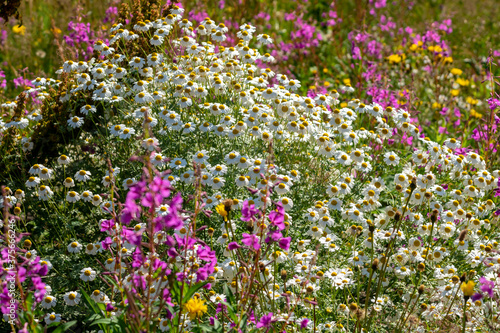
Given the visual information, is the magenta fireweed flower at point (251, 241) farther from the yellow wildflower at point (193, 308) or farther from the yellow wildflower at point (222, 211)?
the yellow wildflower at point (193, 308)

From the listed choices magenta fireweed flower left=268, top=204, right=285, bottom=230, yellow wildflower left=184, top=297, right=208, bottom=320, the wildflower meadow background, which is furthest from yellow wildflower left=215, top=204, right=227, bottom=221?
yellow wildflower left=184, top=297, right=208, bottom=320

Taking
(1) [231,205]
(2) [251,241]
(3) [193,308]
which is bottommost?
(3) [193,308]

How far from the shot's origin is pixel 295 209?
356cm

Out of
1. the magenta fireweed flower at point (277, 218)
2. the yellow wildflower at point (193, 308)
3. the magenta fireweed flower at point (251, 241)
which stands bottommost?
the yellow wildflower at point (193, 308)

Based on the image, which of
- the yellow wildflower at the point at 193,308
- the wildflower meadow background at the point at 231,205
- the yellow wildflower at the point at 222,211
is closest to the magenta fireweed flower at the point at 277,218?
the wildflower meadow background at the point at 231,205

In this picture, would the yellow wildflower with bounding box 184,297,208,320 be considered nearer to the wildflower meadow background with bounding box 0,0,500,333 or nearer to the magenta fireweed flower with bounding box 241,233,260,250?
the wildflower meadow background with bounding box 0,0,500,333

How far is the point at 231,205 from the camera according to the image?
244 centimetres

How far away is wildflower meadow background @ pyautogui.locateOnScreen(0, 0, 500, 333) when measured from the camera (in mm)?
2311

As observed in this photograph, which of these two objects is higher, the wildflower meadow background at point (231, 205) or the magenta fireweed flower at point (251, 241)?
the wildflower meadow background at point (231, 205)

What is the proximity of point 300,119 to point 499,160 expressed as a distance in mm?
2181

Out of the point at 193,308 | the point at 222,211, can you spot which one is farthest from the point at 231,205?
the point at 193,308

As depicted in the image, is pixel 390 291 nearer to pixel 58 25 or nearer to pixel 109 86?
pixel 109 86

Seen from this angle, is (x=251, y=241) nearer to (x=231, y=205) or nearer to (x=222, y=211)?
(x=222, y=211)

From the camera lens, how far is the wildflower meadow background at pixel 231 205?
2.31 meters
